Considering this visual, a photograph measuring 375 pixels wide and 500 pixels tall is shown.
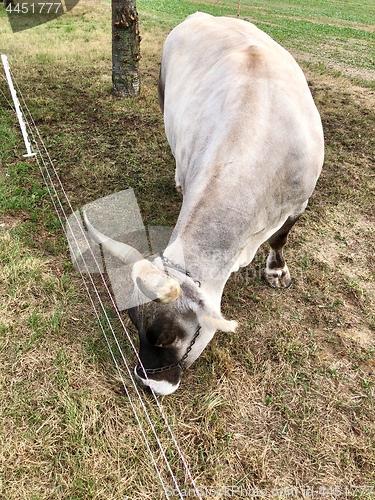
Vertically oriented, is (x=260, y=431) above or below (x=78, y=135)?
below

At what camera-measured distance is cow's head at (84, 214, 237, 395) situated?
2.00 meters

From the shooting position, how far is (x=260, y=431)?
273cm

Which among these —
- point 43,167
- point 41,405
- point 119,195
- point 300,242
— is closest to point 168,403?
point 41,405

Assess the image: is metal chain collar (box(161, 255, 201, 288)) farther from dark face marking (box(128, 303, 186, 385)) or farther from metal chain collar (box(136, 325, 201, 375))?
metal chain collar (box(136, 325, 201, 375))

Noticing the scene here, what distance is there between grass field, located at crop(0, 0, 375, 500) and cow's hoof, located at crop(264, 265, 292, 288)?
0.08m

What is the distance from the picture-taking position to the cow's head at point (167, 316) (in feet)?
6.55

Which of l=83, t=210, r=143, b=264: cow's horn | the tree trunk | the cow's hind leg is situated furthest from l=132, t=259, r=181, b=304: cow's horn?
the tree trunk

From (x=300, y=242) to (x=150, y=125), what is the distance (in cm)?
341

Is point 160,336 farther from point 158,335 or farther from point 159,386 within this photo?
point 159,386

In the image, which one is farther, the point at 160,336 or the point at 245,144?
the point at 245,144

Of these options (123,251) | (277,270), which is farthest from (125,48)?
(123,251)

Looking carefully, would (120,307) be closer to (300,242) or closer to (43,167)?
(300,242)

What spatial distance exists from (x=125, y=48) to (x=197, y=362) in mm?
5785

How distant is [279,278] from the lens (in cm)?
384
